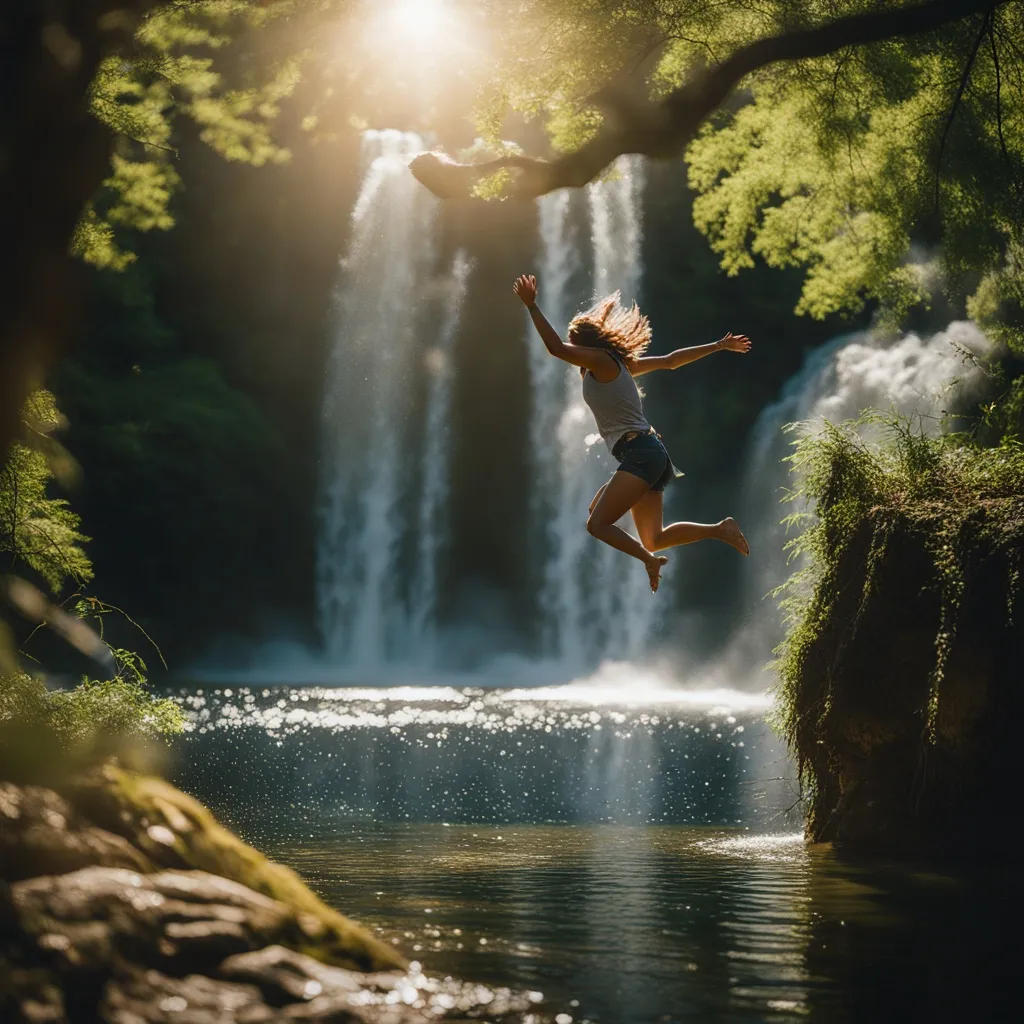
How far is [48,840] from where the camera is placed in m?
4.03

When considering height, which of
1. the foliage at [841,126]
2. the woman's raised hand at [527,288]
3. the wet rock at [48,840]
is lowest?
the wet rock at [48,840]

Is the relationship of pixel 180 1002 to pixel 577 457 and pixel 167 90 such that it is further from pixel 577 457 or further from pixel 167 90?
pixel 577 457

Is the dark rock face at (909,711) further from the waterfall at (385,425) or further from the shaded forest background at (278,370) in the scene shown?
the waterfall at (385,425)

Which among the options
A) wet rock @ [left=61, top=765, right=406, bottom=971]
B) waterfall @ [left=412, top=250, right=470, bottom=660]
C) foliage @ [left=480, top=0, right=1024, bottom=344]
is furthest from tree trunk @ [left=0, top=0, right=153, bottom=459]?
waterfall @ [left=412, top=250, right=470, bottom=660]

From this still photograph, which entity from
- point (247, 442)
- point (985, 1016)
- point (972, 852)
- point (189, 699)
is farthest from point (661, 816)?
point (247, 442)

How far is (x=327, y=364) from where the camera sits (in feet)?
134

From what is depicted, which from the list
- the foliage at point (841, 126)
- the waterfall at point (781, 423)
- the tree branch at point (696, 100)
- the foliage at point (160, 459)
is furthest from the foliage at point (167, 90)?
the foliage at point (160, 459)

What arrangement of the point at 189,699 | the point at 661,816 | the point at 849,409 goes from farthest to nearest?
the point at 849,409, the point at 189,699, the point at 661,816

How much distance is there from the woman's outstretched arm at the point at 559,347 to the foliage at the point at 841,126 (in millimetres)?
3109

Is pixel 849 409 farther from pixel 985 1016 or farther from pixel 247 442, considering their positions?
pixel 985 1016

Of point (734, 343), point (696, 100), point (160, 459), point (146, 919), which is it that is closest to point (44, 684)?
point (146, 919)

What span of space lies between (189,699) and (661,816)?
1613 cm

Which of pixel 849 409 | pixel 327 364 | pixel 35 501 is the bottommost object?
pixel 35 501

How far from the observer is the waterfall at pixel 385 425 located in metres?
38.2
